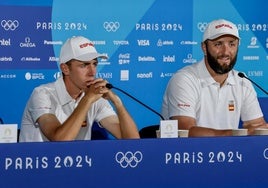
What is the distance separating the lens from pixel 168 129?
2652 millimetres

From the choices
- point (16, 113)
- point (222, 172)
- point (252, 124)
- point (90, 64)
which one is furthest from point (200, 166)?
point (16, 113)

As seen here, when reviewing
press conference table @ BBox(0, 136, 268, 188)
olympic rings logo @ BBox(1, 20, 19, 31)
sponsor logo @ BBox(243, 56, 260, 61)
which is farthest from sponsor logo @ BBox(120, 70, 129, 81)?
press conference table @ BBox(0, 136, 268, 188)

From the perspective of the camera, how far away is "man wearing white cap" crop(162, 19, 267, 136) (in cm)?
356

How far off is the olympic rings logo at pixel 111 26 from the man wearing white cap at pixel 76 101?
3.75 ft

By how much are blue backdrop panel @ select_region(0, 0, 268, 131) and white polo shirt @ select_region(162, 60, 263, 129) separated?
2.94ft

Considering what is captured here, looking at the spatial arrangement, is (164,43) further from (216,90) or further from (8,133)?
(8,133)

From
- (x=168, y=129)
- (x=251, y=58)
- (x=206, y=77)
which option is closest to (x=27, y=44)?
(x=206, y=77)

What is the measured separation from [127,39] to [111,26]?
0.15 metres

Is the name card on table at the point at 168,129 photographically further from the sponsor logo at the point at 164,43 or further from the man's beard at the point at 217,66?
the sponsor logo at the point at 164,43

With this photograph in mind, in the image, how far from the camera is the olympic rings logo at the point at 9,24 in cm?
425

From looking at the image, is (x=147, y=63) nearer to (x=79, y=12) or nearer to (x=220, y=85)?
(x=79, y=12)

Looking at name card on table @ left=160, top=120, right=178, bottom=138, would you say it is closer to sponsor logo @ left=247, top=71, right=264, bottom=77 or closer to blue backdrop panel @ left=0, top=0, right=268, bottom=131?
blue backdrop panel @ left=0, top=0, right=268, bottom=131

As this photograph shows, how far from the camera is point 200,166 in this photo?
97.3 inches

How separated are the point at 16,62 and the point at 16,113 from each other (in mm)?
331
